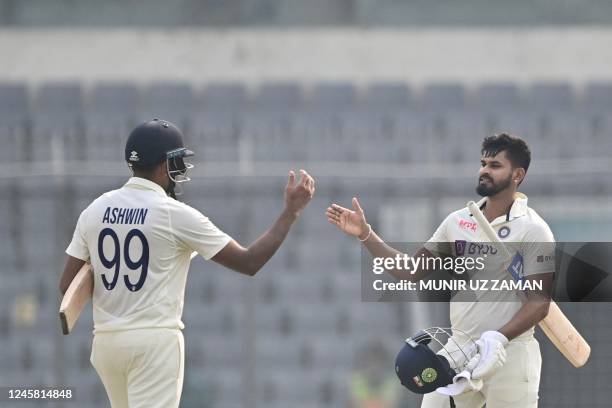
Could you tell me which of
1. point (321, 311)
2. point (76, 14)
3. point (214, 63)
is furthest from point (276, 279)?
point (76, 14)

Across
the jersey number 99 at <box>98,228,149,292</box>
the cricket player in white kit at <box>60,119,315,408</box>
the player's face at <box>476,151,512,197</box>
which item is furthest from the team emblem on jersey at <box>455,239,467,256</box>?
the jersey number 99 at <box>98,228,149,292</box>

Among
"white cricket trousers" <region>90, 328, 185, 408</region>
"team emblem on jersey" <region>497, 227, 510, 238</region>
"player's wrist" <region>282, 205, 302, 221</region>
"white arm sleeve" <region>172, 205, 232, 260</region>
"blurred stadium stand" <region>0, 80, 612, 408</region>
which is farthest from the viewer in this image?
"blurred stadium stand" <region>0, 80, 612, 408</region>

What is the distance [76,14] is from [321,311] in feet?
28.4

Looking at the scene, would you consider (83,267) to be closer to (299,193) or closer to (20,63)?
(299,193)

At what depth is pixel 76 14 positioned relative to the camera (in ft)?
55.2

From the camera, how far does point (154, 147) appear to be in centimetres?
521

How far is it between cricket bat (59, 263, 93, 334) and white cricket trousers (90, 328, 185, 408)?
172mm

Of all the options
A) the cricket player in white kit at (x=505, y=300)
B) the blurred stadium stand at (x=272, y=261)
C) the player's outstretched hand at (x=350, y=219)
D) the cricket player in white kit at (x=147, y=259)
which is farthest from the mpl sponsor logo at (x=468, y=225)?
the blurred stadium stand at (x=272, y=261)

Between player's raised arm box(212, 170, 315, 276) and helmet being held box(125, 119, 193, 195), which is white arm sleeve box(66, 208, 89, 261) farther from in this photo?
player's raised arm box(212, 170, 315, 276)

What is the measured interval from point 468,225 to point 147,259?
61.0 inches

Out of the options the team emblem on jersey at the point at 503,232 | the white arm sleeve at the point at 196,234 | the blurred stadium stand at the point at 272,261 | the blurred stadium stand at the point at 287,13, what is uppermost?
the blurred stadium stand at the point at 287,13

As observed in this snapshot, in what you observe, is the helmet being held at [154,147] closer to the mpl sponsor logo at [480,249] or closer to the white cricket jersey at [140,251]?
the white cricket jersey at [140,251]

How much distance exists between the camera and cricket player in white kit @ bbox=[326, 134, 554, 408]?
5375mm

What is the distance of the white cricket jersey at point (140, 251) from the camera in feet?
16.7
